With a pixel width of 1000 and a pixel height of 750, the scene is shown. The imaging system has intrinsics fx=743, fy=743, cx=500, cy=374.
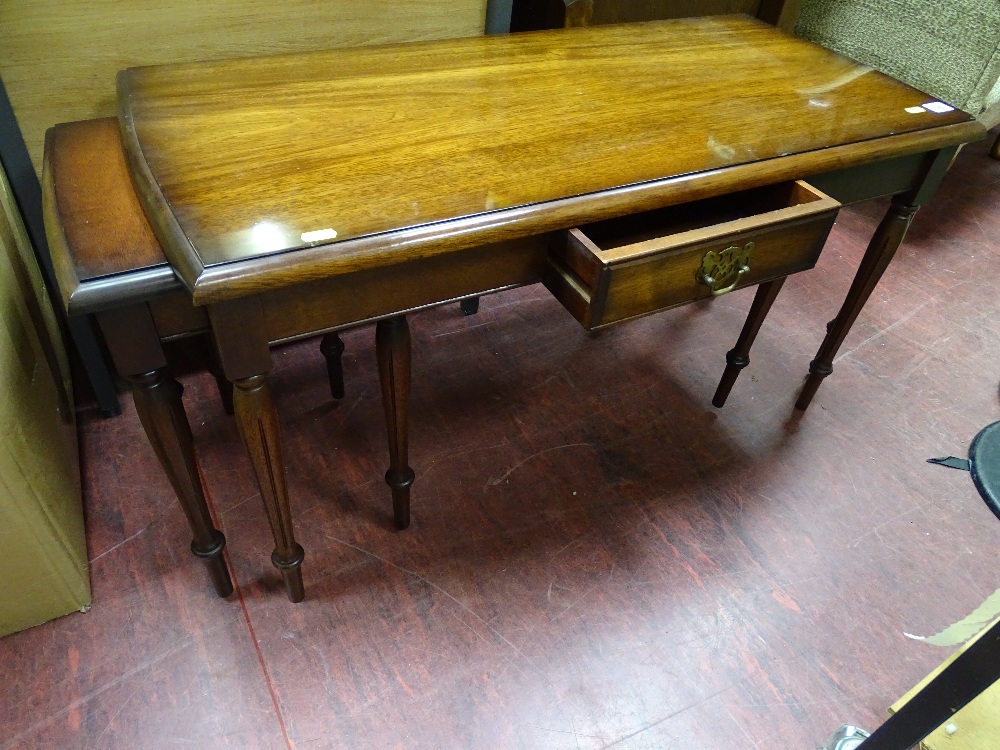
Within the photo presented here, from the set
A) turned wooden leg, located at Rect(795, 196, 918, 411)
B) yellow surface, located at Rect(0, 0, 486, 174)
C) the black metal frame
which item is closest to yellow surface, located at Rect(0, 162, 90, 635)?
the black metal frame

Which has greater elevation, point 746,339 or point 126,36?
point 126,36

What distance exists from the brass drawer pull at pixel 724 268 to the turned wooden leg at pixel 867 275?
16.3 inches

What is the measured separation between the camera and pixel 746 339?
129 centimetres

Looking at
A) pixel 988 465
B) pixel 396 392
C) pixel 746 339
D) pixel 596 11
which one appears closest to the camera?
pixel 988 465

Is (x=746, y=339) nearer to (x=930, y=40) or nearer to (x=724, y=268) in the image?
(x=724, y=268)

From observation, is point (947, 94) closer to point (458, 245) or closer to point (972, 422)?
point (972, 422)

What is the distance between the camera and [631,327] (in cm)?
157

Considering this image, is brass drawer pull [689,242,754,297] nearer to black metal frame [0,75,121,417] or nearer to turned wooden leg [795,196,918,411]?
turned wooden leg [795,196,918,411]

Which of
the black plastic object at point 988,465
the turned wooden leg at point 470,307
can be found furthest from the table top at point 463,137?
the turned wooden leg at point 470,307

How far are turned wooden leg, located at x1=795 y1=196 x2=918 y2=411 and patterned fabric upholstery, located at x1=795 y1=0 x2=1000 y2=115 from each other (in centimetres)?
71

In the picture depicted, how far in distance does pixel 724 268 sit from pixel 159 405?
2.10 ft

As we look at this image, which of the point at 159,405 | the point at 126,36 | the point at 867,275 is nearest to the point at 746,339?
the point at 867,275

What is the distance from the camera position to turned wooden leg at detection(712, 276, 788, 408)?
1.22 metres

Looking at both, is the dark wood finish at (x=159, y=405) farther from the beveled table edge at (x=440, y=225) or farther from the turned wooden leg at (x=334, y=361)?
the turned wooden leg at (x=334, y=361)
